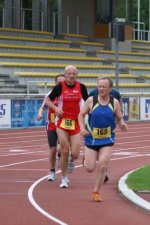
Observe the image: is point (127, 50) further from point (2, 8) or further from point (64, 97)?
point (64, 97)

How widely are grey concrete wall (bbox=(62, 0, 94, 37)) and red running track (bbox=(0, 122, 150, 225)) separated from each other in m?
30.8

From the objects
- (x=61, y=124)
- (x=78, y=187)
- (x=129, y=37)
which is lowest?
(x=78, y=187)

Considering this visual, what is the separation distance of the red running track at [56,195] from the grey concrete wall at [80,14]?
101 feet

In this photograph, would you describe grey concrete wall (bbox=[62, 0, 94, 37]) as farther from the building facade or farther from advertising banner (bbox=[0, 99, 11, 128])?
advertising banner (bbox=[0, 99, 11, 128])

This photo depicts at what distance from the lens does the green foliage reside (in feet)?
44.9

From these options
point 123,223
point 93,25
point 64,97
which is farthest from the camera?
point 93,25

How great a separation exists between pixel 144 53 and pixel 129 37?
2283 millimetres

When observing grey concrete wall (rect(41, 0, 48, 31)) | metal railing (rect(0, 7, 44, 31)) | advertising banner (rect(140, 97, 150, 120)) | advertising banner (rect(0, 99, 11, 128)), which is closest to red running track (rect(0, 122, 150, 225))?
advertising banner (rect(0, 99, 11, 128))

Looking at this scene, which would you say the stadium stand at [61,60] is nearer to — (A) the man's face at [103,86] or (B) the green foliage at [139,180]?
(B) the green foliage at [139,180]

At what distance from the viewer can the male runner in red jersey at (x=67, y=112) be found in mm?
14094

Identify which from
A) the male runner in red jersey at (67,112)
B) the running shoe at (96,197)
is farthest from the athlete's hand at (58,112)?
the running shoe at (96,197)

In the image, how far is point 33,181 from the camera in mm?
15133

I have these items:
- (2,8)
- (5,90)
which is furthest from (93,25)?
(5,90)

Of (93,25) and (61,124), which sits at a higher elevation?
(93,25)
